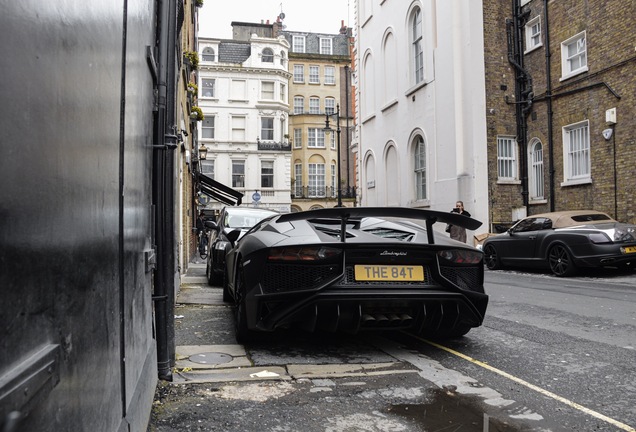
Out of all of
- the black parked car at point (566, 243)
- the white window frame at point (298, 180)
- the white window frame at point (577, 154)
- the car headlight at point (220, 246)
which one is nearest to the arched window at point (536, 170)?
the white window frame at point (577, 154)

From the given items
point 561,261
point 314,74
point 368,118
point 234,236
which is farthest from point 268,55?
point 234,236

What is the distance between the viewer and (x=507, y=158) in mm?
18734

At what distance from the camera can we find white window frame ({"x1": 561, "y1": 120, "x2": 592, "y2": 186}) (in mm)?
16094

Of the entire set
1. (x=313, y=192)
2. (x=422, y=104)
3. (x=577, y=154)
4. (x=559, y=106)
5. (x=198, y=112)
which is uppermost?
(x=422, y=104)

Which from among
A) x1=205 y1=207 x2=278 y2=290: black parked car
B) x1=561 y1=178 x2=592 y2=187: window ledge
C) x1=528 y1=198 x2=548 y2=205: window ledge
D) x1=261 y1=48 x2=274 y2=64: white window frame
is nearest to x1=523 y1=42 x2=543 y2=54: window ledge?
x1=561 y1=178 x2=592 y2=187: window ledge

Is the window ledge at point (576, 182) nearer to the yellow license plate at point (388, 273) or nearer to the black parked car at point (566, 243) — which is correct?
the black parked car at point (566, 243)

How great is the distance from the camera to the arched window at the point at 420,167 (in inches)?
852

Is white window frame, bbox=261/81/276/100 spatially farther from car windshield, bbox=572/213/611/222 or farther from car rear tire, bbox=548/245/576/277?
car rear tire, bbox=548/245/576/277

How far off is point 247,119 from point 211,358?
1741 inches

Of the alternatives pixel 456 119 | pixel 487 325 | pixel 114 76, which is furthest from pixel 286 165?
pixel 114 76

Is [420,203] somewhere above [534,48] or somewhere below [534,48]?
below

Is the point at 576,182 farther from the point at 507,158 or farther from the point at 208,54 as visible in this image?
the point at 208,54

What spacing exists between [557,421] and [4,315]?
9.23 ft

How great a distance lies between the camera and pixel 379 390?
3.38 m
